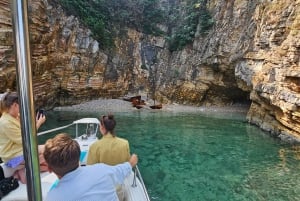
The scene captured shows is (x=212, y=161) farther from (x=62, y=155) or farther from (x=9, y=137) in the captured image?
(x=62, y=155)

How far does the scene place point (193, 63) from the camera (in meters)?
22.5

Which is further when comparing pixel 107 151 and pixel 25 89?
pixel 107 151

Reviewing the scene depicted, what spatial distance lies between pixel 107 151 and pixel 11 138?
109 cm

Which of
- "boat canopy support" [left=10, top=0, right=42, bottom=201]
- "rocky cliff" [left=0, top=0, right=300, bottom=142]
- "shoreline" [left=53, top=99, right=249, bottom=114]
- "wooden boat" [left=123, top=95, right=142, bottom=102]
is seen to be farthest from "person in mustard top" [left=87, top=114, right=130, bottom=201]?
"wooden boat" [left=123, top=95, right=142, bottom=102]

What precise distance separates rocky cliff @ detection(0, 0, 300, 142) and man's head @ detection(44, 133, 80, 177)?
34.6 ft

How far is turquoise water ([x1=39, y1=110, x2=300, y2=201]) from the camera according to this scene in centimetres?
630

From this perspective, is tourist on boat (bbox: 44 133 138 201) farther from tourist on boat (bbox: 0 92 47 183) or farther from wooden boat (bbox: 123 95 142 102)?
wooden boat (bbox: 123 95 142 102)

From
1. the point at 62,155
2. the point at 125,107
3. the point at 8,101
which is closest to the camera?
the point at 62,155

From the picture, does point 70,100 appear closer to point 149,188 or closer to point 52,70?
point 52,70

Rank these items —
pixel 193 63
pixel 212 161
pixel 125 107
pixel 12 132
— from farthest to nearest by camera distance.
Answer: pixel 193 63 → pixel 125 107 → pixel 212 161 → pixel 12 132

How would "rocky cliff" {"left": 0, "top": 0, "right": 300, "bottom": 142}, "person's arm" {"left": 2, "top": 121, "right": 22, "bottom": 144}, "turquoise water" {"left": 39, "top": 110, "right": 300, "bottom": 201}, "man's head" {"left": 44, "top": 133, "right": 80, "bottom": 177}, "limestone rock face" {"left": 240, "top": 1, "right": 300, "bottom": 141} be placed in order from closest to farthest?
"man's head" {"left": 44, "top": 133, "right": 80, "bottom": 177}, "person's arm" {"left": 2, "top": 121, "right": 22, "bottom": 144}, "turquoise water" {"left": 39, "top": 110, "right": 300, "bottom": 201}, "limestone rock face" {"left": 240, "top": 1, "right": 300, "bottom": 141}, "rocky cliff" {"left": 0, "top": 0, "right": 300, "bottom": 142}

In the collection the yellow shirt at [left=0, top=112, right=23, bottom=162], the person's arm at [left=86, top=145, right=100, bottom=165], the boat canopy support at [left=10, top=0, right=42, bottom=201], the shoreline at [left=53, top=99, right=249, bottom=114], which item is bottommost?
the shoreline at [left=53, top=99, right=249, bottom=114]

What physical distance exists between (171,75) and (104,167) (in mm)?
22223

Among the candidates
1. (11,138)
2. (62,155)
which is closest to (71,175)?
(62,155)
